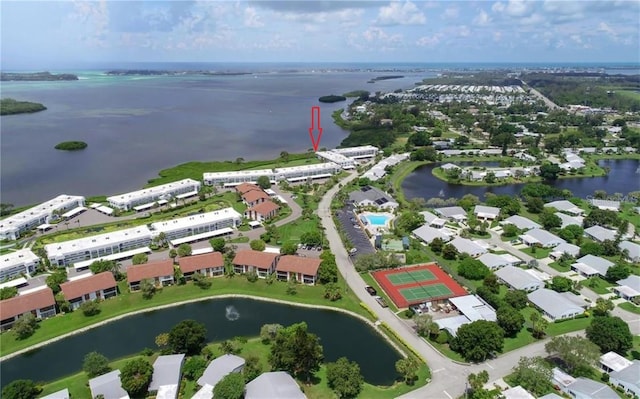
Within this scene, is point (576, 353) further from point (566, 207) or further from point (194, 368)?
point (566, 207)

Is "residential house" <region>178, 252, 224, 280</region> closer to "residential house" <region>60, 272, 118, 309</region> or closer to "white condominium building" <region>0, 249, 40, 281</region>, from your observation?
"residential house" <region>60, 272, 118, 309</region>

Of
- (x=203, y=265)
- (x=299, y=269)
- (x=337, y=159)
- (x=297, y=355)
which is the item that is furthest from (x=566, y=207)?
(x=203, y=265)

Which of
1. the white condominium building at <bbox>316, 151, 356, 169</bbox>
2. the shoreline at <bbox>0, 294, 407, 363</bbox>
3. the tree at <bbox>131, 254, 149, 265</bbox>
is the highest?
the white condominium building at <bbox>316, 151, 356, 169</bbox>

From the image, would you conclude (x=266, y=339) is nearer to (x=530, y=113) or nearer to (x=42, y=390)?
(x=42, y=390)

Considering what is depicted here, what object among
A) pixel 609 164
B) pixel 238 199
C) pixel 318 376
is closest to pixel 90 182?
pixel 238 199

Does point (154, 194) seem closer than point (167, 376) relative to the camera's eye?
No

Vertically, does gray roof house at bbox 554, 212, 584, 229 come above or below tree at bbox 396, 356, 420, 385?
above

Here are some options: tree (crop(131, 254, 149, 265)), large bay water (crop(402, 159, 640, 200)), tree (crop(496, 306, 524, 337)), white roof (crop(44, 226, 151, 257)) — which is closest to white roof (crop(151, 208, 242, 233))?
Answer: white roof (crop(44, 226, 151, 257))
